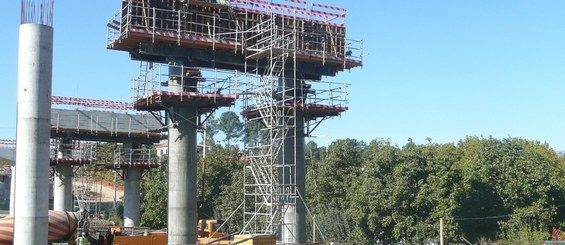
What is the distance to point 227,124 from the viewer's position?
165000 millimetres

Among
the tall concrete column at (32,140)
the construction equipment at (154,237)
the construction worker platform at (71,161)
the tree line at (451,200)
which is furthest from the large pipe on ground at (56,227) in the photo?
the construction worker platform at (71,161)

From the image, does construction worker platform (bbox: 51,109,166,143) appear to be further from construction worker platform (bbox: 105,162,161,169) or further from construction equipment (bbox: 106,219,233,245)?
construction equipment (bbox: 106,219,233,245)

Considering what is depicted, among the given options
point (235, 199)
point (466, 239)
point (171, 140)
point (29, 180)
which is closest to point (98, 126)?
point (235, 199)

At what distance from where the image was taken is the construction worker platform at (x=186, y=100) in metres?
31.1

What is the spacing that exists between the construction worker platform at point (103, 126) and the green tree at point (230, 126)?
368ft

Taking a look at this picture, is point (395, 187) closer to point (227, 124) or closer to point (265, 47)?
point (265, 47)

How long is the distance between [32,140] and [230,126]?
147 meters

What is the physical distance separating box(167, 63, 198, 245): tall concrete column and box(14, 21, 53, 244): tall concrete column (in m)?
12.8

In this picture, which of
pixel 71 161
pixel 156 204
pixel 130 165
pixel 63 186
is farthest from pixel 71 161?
pixel 156 204

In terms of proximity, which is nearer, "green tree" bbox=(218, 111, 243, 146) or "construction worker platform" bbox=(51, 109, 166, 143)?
"construction worker platform" bbox=(51, 109, 166, 143)

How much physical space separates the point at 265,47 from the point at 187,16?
4.26 m

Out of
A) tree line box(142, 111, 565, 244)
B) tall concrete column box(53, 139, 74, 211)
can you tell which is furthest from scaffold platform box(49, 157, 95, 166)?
tree line box(142, 111, 565, 244)

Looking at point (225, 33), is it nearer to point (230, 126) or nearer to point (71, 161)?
point (71, 161)

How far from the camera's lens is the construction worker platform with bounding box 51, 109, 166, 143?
48.8m
